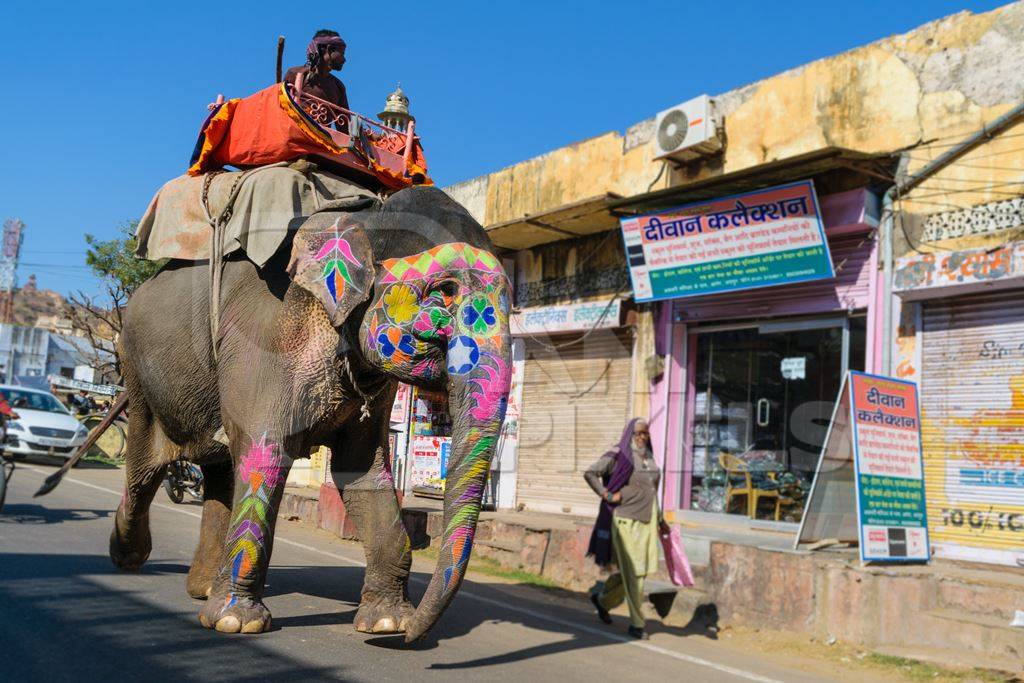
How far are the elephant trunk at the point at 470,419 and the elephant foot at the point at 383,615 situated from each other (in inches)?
44.2

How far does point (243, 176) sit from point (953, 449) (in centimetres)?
791

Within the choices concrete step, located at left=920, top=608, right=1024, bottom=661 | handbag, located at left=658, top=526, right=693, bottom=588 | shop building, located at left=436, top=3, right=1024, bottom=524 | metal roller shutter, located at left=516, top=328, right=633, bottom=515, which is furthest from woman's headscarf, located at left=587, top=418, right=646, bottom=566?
metal roller shutter, located at left=516, top=328, right=633, bottom=515

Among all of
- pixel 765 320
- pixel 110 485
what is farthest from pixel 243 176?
pixel 110 485

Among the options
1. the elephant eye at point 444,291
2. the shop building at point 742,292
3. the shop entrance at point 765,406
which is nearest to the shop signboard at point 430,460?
the shop building at point 742,292

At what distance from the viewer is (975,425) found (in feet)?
30.8

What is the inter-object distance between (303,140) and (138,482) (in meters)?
2.61

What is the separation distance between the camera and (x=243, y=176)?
543cm

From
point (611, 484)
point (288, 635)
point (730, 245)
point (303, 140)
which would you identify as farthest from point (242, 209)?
point (730, 245)

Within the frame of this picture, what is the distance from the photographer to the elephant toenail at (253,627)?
15.2ft

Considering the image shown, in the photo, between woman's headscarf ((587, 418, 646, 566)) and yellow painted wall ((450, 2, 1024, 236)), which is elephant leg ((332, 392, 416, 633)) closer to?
woman's headscarf ((587, 418, 646, 566))

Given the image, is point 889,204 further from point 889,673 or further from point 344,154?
point 344,154

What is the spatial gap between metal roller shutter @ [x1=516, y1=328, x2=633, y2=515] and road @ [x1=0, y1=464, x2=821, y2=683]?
4.85 metres

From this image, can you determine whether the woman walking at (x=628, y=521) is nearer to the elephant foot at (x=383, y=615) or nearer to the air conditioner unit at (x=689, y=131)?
the elephant foot at (x=383, y=615)

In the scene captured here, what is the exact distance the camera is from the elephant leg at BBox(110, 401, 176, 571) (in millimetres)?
6035
